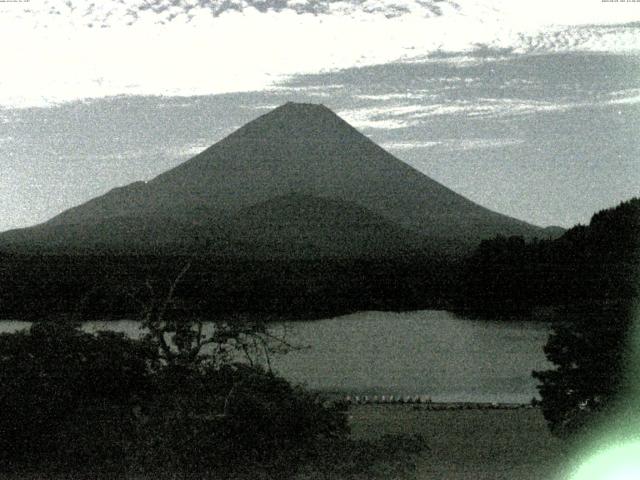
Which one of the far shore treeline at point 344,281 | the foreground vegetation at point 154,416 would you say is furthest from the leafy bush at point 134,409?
the far shore treeline at point 344,281

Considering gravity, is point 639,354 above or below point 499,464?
above

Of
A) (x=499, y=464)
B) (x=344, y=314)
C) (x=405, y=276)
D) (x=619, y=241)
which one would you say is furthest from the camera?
(x=405, y=276)

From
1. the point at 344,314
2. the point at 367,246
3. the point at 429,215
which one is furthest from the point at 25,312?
the point at 429,215

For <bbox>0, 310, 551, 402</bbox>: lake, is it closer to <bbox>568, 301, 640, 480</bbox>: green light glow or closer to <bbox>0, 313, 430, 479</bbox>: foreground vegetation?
<bbox>0, 313, 430, 479</bbox>: foreground vegetation

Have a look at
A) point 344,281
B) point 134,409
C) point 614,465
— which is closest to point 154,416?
point 134,409

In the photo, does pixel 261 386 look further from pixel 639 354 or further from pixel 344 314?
pixel 344 314

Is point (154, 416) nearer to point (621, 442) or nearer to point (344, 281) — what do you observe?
point (621, 442)
